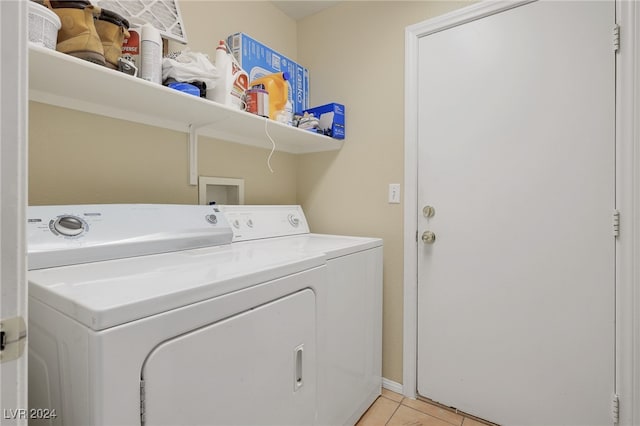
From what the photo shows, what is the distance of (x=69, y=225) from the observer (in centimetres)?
101

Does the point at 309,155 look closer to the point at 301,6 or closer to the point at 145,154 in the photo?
the point at 301,6

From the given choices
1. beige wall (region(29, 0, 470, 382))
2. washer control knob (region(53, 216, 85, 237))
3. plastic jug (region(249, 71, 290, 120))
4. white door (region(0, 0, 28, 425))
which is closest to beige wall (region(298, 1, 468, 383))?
beige wall (region(29, 0, 470, 382))

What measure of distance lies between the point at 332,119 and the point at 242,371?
5.40 feet

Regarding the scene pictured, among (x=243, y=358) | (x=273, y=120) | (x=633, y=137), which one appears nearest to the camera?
(x=243, y=358)

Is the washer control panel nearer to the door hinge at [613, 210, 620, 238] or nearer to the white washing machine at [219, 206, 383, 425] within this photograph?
the white washing machine at [219, 206, 383, 425]

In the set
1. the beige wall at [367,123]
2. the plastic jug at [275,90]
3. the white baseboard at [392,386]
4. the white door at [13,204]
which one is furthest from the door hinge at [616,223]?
the white door at [13,204]

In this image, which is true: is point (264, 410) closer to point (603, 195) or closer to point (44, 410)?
point (44, 410)

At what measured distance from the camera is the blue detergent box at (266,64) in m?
1.79

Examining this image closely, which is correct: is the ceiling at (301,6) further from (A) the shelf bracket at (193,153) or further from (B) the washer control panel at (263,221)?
(B) the washer control panel at (263,221)

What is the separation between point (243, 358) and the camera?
34.6 inches

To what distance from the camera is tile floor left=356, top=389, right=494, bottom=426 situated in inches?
65.7

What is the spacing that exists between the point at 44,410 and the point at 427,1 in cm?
243

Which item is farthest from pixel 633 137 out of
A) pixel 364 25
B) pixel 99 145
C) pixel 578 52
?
pixel 99 145

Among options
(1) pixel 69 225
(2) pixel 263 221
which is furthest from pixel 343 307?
(1) pixel 69 225
